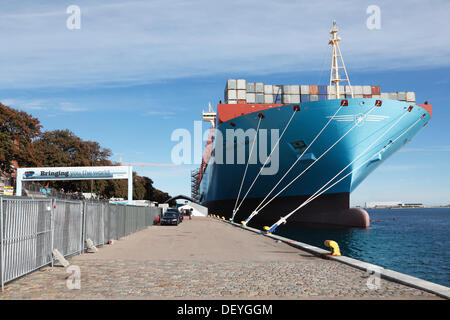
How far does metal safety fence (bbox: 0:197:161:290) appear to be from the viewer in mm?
7879


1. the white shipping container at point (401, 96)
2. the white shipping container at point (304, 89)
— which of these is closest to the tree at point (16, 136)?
the white shipping container at point (304, 89)

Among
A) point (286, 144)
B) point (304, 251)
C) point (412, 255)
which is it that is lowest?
point (412, 255)

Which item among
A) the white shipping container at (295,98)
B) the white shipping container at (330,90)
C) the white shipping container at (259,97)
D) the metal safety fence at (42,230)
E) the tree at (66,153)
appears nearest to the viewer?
the metal safety fence at (42,230)

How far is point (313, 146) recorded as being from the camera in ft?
99.3

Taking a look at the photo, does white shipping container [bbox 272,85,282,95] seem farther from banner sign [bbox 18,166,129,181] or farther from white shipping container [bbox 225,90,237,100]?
banner sign [bbox 18,166,129,181]

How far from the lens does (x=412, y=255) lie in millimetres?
20766

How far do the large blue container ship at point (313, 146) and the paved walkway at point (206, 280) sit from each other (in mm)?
15605

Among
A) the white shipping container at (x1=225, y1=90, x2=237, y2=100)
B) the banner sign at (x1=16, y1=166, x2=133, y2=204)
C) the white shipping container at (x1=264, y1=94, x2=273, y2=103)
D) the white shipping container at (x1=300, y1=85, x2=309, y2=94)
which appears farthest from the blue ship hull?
the banner sign at (x1=16, y1=166, x2=133, y2=204)

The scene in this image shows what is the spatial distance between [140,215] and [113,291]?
19.9 metres

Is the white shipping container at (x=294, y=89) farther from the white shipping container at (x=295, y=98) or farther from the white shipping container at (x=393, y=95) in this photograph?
the white shipping container at (x=393, y=95)

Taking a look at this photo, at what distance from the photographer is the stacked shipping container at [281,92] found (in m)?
39.3
